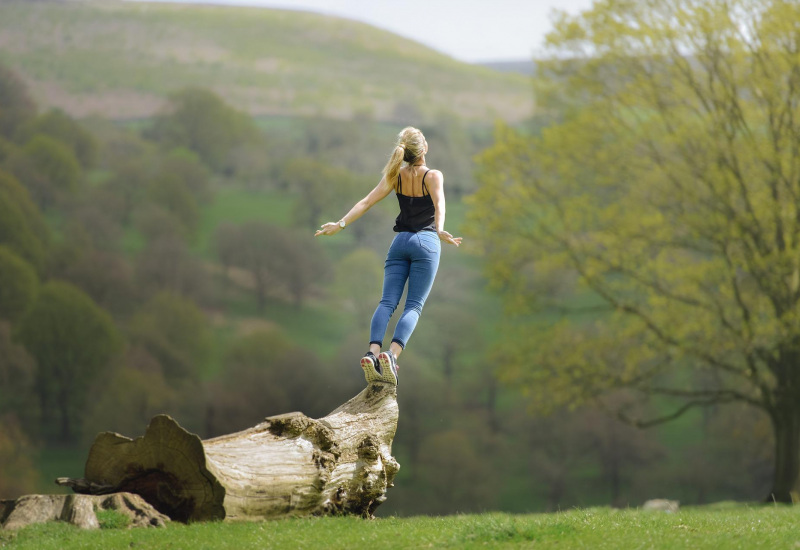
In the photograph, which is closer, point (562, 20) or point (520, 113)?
point (562, 20)

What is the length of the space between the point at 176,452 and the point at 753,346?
1550 centimetres

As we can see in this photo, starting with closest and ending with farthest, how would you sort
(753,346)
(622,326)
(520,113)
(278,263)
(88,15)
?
1. (753,346)
2. (622,326)
3. (278,263)
4. (88,15)
5. (520,113)

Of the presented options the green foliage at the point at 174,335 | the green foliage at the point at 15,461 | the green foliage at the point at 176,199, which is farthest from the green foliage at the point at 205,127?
the green foliage at the point at 15,461

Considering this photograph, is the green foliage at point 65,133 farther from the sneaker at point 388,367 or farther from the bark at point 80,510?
the sneaker at point 388,367

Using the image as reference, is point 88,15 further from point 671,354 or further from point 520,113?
point 671,354

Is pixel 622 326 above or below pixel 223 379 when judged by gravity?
above

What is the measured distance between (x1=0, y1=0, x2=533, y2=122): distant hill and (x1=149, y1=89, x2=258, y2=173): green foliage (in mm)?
1328

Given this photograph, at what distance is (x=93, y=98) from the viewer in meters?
43.4

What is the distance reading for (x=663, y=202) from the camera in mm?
22344

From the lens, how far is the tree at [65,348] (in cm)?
3362

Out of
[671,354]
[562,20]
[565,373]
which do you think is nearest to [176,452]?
[565,373]

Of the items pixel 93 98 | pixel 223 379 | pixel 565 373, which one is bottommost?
pixel 223 379

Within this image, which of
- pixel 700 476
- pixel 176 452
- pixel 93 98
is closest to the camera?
pixel 176 452

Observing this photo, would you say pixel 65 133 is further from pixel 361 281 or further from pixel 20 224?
pixel 361 281
